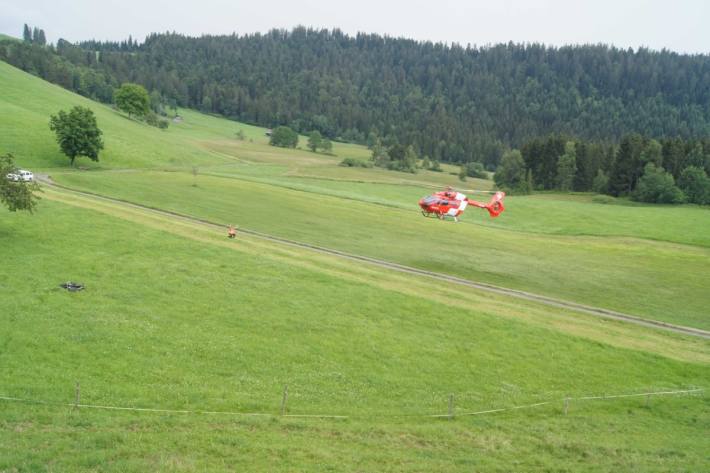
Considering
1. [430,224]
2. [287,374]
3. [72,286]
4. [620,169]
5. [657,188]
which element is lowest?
[287,374]

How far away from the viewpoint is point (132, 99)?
17512 cm

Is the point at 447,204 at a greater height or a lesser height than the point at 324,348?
greater

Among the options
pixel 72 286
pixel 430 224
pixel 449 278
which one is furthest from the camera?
pixel 430 224

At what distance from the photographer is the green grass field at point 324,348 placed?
79.3 ft

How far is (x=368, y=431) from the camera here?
86.5 feet

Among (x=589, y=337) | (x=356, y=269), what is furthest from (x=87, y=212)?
(x=589, y=337)

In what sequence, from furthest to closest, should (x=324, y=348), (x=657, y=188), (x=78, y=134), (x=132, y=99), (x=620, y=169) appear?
(x=132, y=99) < (x=620, y=169) < (x=657, y=188) < (x=78, y=134) < (x=324, y=348)

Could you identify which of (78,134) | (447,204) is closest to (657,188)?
(447,204)

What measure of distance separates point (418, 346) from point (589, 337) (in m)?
13.9

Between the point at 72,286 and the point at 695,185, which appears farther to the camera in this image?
the point at 695,185

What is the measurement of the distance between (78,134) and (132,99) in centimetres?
8232

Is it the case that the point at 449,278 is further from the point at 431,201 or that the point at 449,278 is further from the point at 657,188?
the point at 657,188

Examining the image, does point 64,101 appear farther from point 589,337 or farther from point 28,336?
point 589,337

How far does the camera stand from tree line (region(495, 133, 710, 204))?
123 metres
